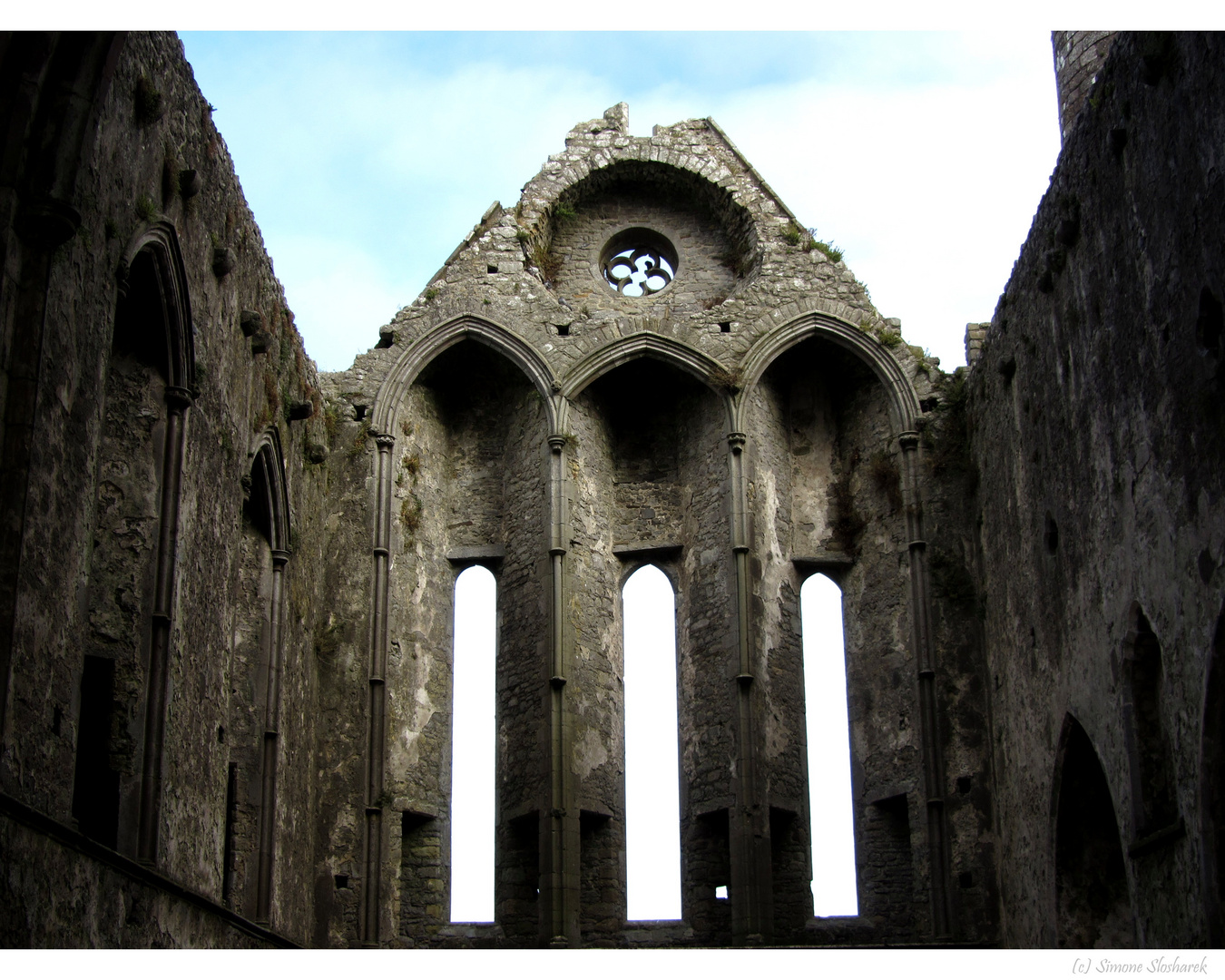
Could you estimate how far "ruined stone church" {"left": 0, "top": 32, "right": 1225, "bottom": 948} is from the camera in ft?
28.4

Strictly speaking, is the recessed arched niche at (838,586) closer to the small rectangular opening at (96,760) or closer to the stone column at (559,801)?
the stone column at (559,801)

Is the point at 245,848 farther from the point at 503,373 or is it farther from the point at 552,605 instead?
the point at 503,373

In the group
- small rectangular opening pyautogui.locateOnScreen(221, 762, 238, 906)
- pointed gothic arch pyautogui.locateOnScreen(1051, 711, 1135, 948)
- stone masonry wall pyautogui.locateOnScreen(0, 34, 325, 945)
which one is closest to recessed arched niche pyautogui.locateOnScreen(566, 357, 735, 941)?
stone masonry wall pyautogui.locateOnScreen(0, 34, 325, 945)

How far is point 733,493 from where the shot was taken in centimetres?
1533

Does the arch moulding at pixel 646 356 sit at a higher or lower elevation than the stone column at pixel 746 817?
higher

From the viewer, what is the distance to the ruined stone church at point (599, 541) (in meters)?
8.66

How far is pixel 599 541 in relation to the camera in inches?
617

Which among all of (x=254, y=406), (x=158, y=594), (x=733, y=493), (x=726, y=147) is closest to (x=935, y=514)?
(x=733, y=493)

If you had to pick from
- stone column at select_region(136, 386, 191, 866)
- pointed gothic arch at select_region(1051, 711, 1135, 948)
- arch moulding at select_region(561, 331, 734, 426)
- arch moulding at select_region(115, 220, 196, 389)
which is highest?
arch moulding at select_region(561, 331, 734, 426)

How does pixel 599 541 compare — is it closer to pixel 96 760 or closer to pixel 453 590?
pixel 453 590

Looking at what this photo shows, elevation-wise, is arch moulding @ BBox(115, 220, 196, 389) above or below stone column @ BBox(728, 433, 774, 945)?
above

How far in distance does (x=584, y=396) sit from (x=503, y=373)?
3.00 ft

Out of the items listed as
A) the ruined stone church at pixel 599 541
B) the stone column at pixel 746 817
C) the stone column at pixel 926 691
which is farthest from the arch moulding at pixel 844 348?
the stone column at pixel 746 817

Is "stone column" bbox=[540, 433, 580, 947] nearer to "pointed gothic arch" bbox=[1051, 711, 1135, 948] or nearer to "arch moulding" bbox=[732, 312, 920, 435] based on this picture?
"arch moulding" bbox=[732, 312, 920, 435]
